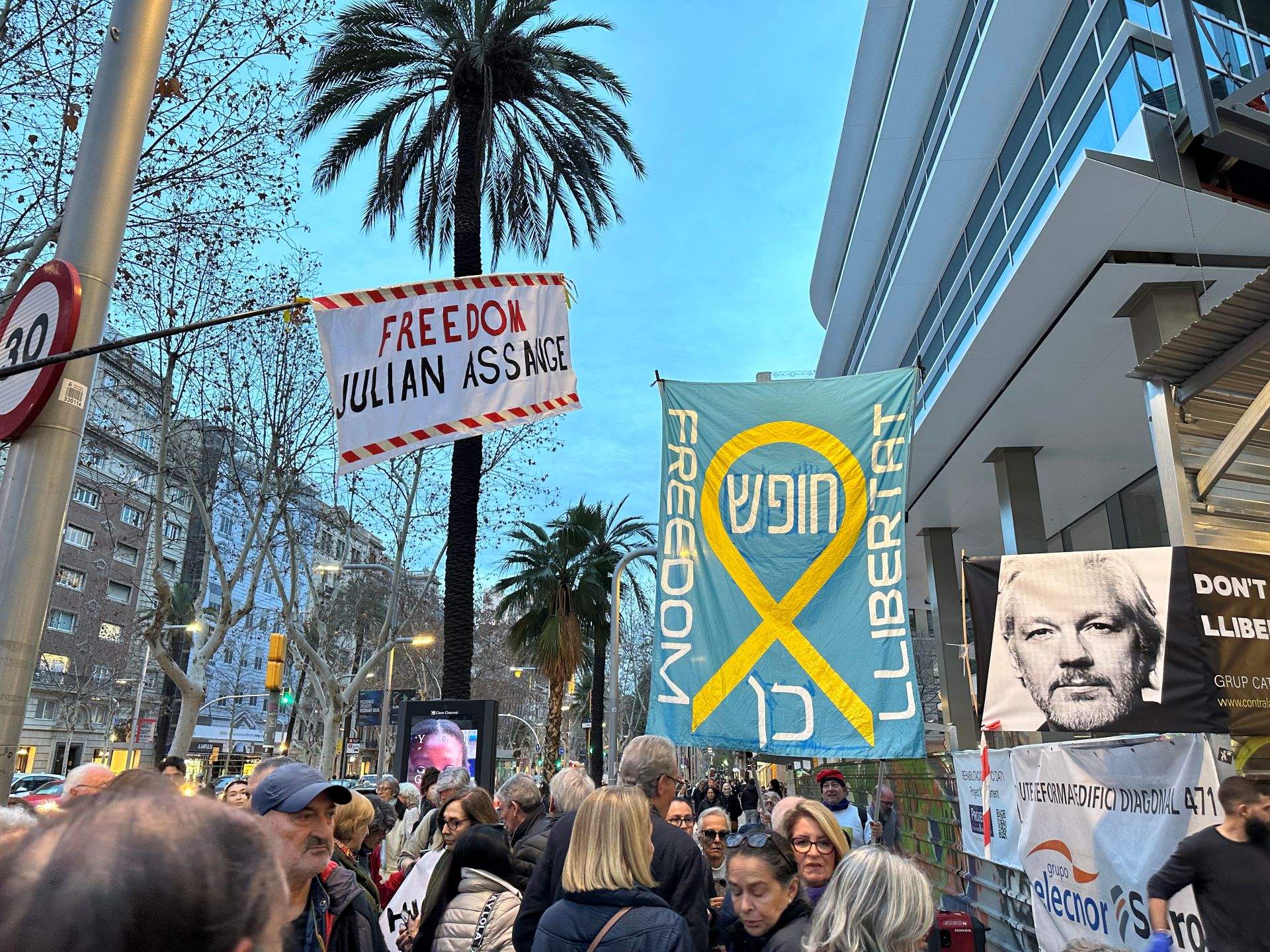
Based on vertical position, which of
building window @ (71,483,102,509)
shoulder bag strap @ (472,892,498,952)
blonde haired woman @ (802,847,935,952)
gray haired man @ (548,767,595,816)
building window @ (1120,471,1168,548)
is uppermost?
building window @ (71,483,102,509)

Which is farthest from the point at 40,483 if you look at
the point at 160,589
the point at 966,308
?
the point at 966,308

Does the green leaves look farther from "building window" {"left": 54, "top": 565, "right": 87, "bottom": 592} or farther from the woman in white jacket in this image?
"building window" {"left": 54, "top": 565, "right": 87, "bottom": 592}

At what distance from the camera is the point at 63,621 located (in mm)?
53156

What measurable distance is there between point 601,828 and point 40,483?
2.61m

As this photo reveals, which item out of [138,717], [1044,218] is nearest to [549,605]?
[1044,218]

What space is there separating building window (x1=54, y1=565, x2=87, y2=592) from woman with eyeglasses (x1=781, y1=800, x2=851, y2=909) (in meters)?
58.6

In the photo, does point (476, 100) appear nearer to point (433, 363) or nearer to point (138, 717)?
point (433, 363)

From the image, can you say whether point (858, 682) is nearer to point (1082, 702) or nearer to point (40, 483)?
point (1082, 702)

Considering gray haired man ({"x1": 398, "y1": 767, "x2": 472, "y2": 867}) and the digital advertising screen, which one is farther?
the digital advertising screen

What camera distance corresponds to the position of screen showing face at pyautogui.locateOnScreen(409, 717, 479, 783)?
1356 centimetres

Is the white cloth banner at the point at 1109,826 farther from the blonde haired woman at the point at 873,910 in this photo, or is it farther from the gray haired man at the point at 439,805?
the gray haired man at the point at 439,805

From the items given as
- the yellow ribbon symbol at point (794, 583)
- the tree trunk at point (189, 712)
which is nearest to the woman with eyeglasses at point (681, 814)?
the yellow ribbon symbol at point (794, 583)

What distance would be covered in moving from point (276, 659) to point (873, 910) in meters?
19.2

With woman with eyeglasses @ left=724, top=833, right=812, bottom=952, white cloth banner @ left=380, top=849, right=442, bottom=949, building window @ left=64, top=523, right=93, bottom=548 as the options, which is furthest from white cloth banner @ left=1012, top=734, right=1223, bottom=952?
building window @ left=64, top=523, right=93, bottom=548
